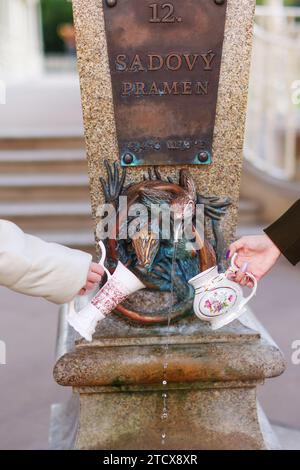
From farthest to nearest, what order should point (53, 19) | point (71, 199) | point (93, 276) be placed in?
point (53, 19) → point (71, 199) → point (93, 276)

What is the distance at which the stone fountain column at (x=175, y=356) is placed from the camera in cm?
265

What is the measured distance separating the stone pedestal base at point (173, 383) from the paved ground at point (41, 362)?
0.78m

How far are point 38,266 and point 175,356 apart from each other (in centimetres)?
74

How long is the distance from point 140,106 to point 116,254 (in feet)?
1.90

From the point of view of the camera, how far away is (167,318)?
277 cm

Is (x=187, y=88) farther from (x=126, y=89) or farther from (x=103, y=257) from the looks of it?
(x=103, y=257)

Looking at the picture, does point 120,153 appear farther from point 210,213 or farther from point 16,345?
point 16,345

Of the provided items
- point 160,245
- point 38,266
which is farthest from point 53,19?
point 38,266

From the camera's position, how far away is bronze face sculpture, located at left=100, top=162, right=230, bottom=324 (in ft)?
8.84

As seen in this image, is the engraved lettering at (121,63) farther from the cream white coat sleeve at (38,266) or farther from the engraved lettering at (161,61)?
the cream white coat sleeve at (38,266)

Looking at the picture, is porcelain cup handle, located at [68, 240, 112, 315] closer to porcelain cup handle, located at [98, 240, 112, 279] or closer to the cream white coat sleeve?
porcelain cup handle, located at [98, 240, 112, 279]

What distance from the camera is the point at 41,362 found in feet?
14.4

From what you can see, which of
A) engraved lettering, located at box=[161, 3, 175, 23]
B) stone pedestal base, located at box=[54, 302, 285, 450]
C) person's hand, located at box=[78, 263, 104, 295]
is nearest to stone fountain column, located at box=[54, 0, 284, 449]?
stone pedestal base, located at box=[54, 302, 285, 450]

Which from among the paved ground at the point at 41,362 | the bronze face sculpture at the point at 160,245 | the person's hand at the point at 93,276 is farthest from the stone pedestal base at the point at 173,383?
the paved ground at the point at 41,362
